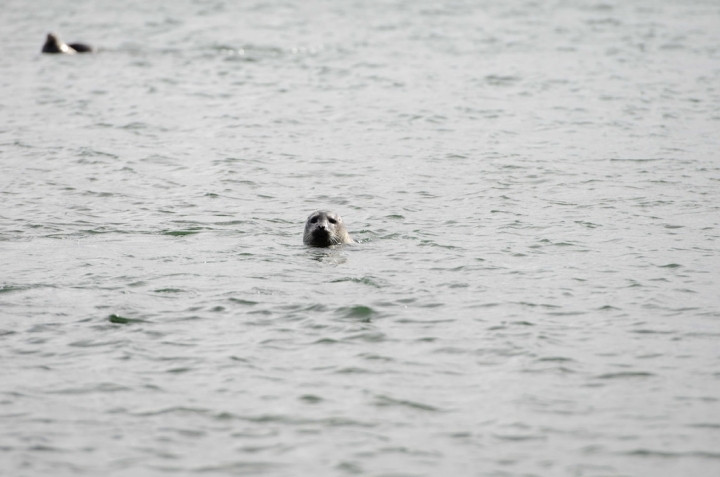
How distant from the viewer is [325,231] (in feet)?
44.0

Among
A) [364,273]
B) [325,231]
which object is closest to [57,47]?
[325,231]

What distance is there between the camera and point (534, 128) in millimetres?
22109

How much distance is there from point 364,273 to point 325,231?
1.15 meters

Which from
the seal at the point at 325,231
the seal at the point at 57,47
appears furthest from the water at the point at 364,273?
the seal at the point at 57,47

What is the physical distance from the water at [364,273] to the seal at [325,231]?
28 centimetres

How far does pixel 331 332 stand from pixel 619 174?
9.01m

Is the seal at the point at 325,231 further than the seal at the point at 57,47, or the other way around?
the seal at the point at 57,47

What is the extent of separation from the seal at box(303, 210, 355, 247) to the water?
0.91ft

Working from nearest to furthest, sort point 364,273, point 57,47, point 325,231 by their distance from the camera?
point 364,273 → point 325,231 → point 57,47

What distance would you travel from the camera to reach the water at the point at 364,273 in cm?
836

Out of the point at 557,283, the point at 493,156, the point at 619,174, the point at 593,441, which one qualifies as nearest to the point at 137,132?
the point at 493,156

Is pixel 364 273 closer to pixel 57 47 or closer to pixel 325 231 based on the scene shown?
pixel 325 231

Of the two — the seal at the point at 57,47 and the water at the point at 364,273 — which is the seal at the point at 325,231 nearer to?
the water at the point at 364,273

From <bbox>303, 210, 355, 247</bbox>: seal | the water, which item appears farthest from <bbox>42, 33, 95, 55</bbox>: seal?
<bbox>303, 210, 355, 247</bbox>: seal
